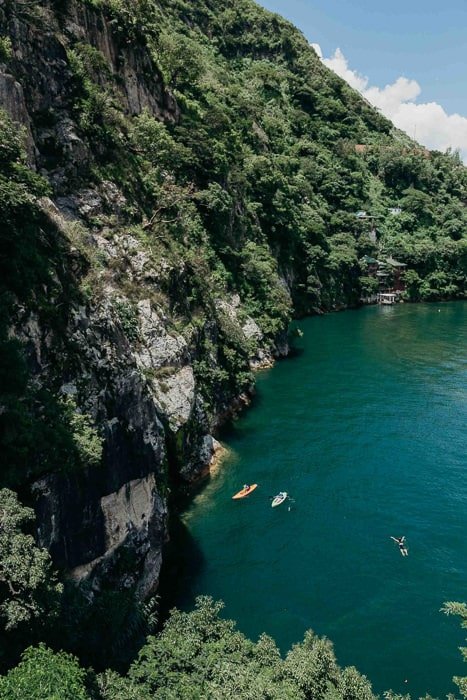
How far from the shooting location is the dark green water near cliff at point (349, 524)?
A: 2753 cm

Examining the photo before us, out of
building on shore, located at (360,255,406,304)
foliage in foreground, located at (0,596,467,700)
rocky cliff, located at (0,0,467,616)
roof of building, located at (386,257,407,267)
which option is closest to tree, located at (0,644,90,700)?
foliage in foreground, located at (0,596,467,700)

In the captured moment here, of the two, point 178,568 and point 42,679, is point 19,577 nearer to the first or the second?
point 42,679

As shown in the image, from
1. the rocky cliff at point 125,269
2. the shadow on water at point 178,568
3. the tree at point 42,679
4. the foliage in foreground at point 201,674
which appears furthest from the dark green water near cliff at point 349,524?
the tree at point 42,679

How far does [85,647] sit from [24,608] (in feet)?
18.2

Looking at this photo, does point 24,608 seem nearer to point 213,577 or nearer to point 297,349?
point 213,577

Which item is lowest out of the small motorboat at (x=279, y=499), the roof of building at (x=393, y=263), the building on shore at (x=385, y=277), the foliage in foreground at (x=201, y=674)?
the small motorboat at (x=279, y=499)

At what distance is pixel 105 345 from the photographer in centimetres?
2755

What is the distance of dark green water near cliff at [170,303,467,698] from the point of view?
1084 inches

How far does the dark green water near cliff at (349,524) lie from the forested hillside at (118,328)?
433cm

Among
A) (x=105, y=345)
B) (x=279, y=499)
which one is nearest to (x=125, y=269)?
(x=105, y=345)

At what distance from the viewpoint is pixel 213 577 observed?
31.4 metres

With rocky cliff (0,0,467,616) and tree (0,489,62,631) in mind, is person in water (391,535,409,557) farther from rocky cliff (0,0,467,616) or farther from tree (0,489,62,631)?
tree (0,489,62,631)

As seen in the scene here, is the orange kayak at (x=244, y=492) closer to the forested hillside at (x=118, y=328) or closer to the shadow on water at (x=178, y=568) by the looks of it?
the forested hillside at (x=118, y=328)

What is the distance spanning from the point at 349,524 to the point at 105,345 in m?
22.0
